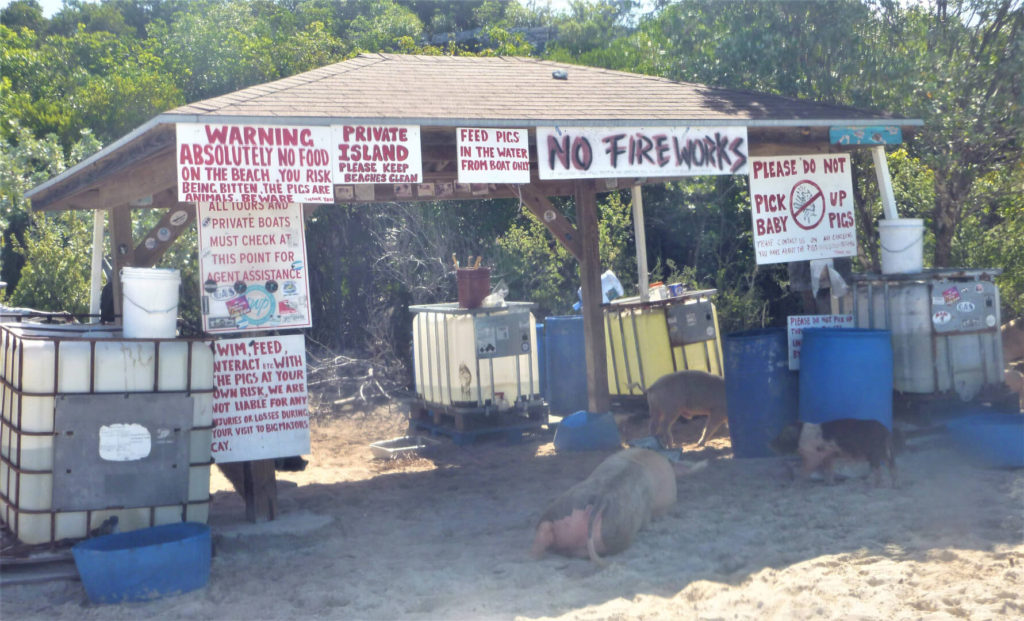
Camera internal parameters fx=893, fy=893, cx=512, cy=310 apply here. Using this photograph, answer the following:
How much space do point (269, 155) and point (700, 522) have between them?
149 inches

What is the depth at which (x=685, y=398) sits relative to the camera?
880 cm

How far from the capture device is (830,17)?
400 inches

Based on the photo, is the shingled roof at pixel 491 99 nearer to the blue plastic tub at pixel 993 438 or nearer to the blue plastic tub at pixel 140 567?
the blue plastic tub at pixel 140 567

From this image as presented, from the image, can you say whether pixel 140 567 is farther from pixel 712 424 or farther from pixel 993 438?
pixel 993 438

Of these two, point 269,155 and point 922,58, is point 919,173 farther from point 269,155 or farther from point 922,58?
point 269,155

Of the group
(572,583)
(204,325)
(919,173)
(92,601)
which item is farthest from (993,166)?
(92,601)

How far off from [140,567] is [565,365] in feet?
21.5

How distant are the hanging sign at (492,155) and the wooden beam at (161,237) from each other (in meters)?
2.36

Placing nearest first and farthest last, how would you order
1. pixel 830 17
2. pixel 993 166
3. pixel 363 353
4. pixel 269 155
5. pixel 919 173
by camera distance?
pixel 269 155, pixel 993 166, pixel 830 17, pixel 919 173, pixel 363 353

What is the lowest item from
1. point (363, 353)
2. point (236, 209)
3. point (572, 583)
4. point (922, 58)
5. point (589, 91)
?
point (572, 583)

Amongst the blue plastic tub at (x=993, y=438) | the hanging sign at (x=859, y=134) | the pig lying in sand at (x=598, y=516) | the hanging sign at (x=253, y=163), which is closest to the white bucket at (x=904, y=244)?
the hanging sign at (x=859, y=134)

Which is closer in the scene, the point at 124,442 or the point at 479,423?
the point at 124,442

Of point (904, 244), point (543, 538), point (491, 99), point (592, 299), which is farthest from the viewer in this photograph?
point (592, 299)

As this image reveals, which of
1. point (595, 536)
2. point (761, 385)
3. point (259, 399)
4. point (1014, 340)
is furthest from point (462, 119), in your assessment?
point (1014, 340)
